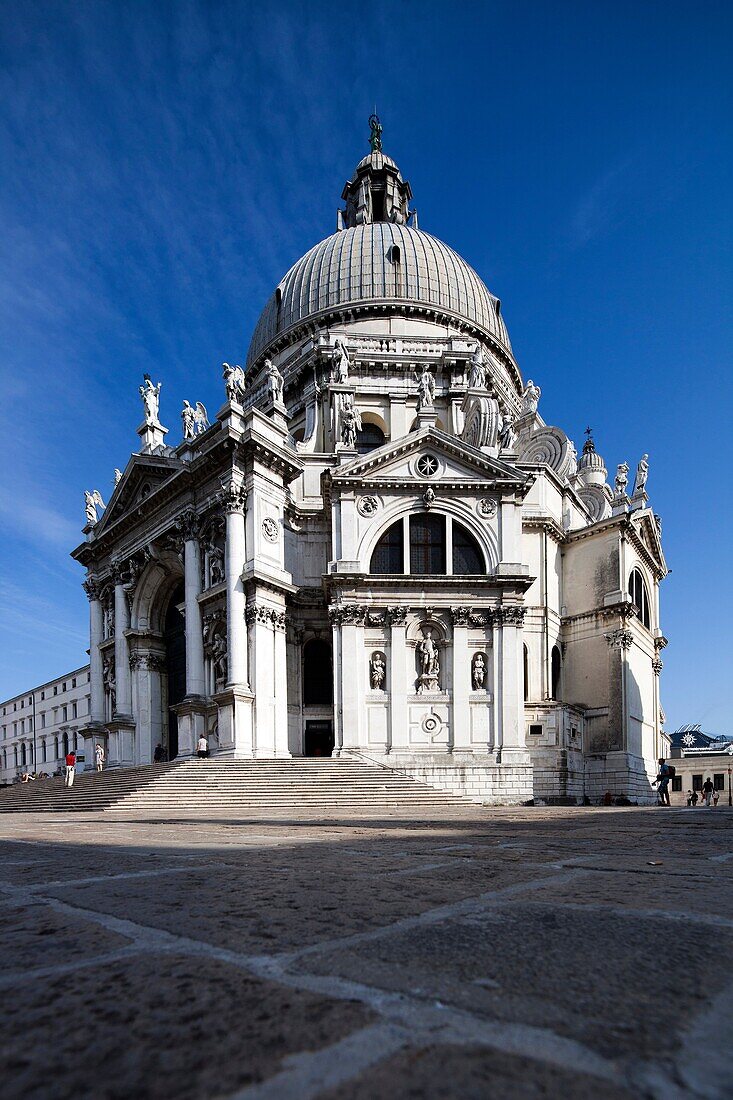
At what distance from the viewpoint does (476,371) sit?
34719 mm

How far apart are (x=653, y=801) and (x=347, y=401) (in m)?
23.5

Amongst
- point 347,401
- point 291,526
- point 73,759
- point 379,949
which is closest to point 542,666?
point 291,526

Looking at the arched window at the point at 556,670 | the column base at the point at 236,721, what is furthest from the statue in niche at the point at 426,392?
the column base at the point at 236,721

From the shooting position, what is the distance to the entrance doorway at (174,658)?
3131 cm

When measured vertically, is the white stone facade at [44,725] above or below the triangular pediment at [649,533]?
below

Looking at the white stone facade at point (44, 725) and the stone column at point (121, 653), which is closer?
the stone column at point (121, 653)

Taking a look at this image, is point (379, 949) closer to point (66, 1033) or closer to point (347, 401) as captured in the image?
point (66, 1033)

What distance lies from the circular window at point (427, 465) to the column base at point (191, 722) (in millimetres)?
11772

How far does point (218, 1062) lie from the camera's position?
1.32 m

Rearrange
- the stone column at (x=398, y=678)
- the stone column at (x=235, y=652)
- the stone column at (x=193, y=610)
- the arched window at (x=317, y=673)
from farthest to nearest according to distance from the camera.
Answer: the arched window at (x=317, y=673) → the stone column at (x=193, y=610) → the stone column at (x=398, y=678) → the stone column at (x=235, y=652)

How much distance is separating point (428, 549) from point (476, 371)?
40.1 feet

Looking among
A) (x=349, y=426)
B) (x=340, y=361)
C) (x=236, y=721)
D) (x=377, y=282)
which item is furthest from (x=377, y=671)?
(x=377, y=282)

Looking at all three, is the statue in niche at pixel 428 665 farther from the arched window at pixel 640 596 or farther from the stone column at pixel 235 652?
the arched window at pixel 640 596

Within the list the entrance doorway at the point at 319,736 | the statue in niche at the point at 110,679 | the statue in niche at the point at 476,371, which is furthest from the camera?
the statue in niche at the point at 476,371
